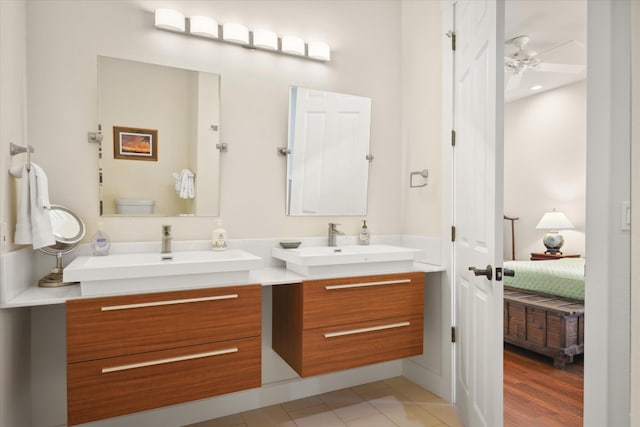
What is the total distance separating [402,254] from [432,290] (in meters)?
0.48

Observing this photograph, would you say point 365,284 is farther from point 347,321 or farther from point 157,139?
point 157,139

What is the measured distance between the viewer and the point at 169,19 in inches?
87.5

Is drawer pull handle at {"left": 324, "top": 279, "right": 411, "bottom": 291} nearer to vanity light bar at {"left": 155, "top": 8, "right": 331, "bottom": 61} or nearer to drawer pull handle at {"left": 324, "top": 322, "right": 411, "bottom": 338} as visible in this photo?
drawer pull handle at {"left": 324, "top": 322, "right": 411, "bottom": 338}

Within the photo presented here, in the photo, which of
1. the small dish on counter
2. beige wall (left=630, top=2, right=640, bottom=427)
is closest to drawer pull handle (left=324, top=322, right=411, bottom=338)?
the small dish on counter

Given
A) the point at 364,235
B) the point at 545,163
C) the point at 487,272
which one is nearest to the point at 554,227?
the point at 545,163

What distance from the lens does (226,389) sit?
192cm

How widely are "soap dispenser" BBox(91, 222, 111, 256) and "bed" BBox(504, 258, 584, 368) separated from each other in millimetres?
3154

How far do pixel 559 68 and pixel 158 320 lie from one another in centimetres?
489

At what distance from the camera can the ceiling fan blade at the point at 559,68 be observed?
4309 millimetres

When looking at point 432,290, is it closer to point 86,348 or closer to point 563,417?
point 563,417

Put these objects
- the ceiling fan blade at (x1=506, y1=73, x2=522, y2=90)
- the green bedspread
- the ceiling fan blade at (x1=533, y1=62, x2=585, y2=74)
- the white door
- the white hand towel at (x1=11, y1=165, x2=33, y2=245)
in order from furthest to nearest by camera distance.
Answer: the ceiling fan blade at (x1=506, y1=73, x2=522, y2=90), the ceiling fan blade at (x1=533, y1=62, x2=585, y2=74), the green bedspread, the white door, the white hand towel at (x1=11, y1=165, x2=33, y2=245)

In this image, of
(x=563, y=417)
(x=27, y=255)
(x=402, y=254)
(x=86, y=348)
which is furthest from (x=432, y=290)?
(x=27, y=255)

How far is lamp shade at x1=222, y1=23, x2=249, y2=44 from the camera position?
2.40 meters

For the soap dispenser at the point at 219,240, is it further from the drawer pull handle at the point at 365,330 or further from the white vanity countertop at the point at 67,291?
the drawer pull handle at the point at 365,330
